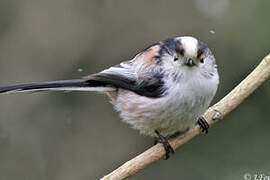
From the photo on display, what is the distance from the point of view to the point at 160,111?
4.07 m

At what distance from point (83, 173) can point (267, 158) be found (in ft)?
7.95

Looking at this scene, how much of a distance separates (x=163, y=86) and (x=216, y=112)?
0.50 m

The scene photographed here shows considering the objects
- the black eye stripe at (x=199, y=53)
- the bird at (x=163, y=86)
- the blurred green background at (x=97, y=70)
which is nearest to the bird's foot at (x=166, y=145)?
the bird at (x=163, y=86)

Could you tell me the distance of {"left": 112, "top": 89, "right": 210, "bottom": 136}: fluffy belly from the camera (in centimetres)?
396

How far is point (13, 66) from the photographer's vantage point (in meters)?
6.93

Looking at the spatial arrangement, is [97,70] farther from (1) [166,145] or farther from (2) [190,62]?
(2) [190,62]

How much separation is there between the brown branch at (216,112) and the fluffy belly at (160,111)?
0.14 meters

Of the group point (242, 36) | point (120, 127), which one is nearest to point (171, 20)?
point (242, 36)

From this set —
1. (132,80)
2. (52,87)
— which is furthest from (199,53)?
(52,87)

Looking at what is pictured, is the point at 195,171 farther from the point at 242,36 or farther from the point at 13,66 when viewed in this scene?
the point at 13,66

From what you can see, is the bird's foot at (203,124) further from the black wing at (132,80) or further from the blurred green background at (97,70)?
the blurred green background at (97,70)

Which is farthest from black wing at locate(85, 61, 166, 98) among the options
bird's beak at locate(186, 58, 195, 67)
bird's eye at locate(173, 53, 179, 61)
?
bird's beak at locate(186, 58, 195, 67)

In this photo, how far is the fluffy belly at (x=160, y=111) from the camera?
3.96 meters

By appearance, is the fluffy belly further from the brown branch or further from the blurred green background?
the blurred green background
